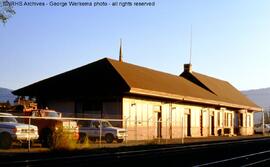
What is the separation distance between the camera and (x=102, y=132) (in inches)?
1491

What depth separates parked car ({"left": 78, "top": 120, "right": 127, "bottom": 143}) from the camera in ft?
123

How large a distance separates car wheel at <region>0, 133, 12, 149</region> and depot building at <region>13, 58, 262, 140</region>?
39.3ft

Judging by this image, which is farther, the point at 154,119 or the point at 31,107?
the point at 154,119

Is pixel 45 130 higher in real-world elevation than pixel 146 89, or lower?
lower

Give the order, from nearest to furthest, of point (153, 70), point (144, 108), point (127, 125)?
point (127, 125)
point (144, 108)
point (153, 70)

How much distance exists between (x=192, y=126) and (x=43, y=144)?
26.3m

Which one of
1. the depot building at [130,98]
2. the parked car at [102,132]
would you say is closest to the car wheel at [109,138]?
the parked car at [102,132]

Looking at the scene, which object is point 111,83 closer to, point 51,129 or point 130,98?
point 130,98

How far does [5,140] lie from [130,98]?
626 inches

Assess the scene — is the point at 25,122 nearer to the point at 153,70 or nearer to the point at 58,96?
the point at 58,96

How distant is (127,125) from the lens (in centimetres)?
4153

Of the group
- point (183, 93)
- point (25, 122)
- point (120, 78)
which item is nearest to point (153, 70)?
point (183, 93)

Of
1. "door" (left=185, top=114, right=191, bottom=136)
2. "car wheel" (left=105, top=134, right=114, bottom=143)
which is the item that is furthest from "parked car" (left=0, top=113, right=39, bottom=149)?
"door" (left=185, top=114, right=191, bottom=136)

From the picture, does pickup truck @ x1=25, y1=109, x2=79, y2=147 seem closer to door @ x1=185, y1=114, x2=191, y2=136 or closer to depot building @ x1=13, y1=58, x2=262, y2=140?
depot building @ x1=13, y1=58, x2=262, y2=140
